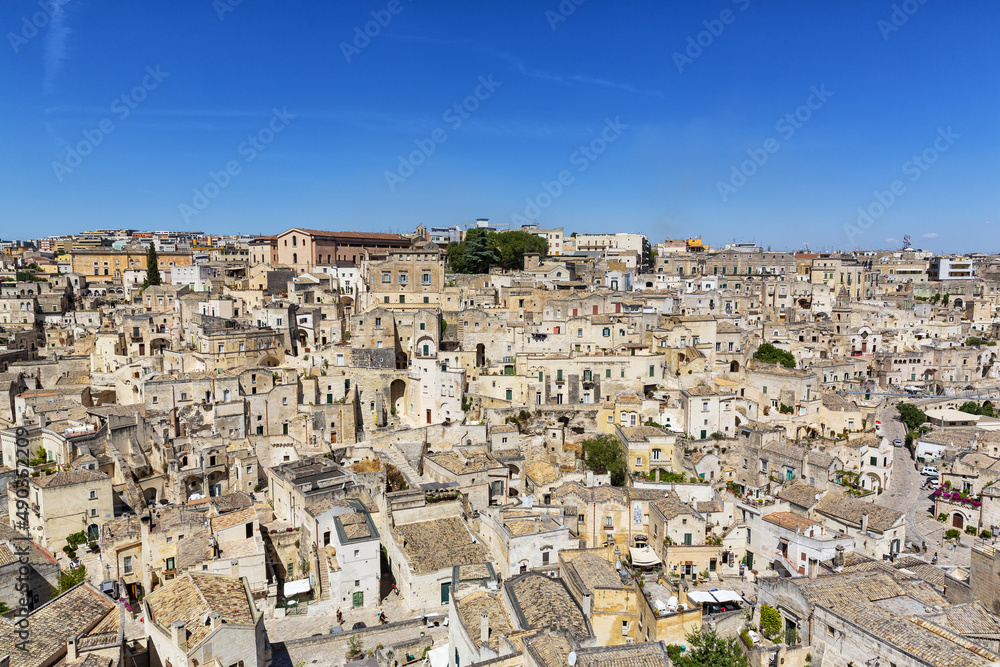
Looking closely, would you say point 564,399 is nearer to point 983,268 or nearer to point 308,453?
point 308,453

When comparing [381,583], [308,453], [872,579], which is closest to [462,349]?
[308,453]

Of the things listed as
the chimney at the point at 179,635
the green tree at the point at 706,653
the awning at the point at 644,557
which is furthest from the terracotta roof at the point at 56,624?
the awning at the point at 644,557

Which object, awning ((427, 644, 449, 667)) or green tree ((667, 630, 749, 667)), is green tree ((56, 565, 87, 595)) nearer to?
awning ((427, 644, 449, 667))

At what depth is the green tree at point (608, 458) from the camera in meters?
32.6

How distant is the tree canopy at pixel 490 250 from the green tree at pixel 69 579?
42.1 m

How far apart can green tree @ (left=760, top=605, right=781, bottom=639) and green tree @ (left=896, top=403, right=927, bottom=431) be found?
27022 mm

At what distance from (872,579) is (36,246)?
505ft

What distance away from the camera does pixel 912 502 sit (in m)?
32.6

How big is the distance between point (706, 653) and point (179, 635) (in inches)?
493

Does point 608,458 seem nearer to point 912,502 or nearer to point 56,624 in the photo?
point 912,502

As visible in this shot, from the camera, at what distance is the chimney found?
16.2 metres

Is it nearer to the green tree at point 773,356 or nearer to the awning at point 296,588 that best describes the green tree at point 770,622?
the awning at point 296,588

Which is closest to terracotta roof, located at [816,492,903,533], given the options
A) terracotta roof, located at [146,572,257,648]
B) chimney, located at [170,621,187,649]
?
terracotta roof, located at [146,572,257,648]

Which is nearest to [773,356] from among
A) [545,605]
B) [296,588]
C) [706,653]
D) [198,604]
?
[706,653]
